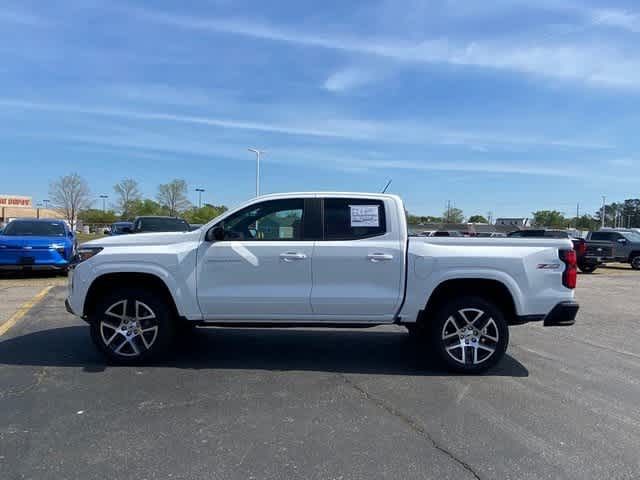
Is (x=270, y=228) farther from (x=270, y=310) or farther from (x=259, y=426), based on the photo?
(x=259, y=426)

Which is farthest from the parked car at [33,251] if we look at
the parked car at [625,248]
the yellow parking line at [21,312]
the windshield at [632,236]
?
the windshield at [632,236]

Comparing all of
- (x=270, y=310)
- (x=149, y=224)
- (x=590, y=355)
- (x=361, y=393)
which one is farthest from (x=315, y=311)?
(x=149, y=224)

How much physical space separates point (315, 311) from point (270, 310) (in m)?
0.48

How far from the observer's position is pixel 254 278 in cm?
527

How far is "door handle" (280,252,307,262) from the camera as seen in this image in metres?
5.24

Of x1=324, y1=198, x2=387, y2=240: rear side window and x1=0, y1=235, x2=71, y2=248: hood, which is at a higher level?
x1=324, y1=198, x2=387, y2=240: rear side window

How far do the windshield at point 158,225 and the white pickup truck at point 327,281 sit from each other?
9845 millimetres

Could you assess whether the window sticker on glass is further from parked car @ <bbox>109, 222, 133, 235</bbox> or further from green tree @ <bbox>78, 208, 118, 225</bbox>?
green tree @ <bbox>78, 208, 118, 225</bbox>

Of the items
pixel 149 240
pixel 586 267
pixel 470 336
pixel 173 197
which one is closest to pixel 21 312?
pixel 149 240

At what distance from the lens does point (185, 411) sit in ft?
A: 13.8

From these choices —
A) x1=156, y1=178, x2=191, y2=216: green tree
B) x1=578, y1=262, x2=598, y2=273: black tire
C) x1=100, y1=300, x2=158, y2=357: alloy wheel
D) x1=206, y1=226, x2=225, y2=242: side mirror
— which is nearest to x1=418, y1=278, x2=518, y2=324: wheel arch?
x1=206, y1=226, x2=225, y2=242: side mirror

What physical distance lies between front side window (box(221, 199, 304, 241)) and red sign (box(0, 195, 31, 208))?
106m

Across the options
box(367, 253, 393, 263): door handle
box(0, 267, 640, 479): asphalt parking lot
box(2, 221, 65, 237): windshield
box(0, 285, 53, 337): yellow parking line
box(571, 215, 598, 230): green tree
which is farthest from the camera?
box(571, 215, 598, 230): green tree

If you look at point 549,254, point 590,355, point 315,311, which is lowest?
point 590,355
